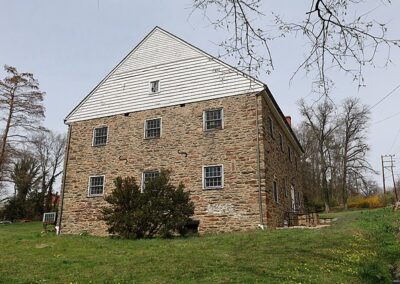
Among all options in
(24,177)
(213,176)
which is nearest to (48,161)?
(24,177)

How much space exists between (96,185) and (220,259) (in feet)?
37.5

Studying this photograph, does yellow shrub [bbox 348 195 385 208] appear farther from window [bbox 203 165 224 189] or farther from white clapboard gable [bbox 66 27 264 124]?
white clapboard gable [bbox 66 27 264 124]

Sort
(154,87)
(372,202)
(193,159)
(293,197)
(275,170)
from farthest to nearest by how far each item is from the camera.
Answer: (372,202) → (293,197) → (154,87) → (275,170) → (193,159)

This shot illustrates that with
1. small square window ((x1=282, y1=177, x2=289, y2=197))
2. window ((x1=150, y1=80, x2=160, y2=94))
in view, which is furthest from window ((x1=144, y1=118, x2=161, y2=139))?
small square window ((x1=282, y1=177, x2=289, y2=197))

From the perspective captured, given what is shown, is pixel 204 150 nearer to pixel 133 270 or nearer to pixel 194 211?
pixel 194 211

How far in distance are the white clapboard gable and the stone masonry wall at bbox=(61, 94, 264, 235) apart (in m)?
0.42

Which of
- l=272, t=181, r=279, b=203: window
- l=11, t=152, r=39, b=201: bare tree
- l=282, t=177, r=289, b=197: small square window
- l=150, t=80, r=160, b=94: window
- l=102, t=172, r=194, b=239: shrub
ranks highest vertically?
l=150, t=80, r=160, b=94: window

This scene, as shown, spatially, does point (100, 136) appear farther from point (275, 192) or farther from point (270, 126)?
point (275, 192)

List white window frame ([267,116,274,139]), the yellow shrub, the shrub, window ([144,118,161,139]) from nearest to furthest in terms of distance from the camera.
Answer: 1. the shrub
2. white window frame ([267,116,274,139])
3. window ([144,118,161,139])
4. the yellow shrub

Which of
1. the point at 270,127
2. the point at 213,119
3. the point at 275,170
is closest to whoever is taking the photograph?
the point at 213,119

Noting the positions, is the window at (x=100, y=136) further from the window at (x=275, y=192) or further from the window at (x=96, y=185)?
the window at (x=275, y=192)

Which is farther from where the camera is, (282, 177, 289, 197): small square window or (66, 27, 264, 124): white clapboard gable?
(282, 177, 289, 197): small square window

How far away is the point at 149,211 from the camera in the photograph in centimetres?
1435

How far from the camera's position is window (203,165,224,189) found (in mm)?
16188
